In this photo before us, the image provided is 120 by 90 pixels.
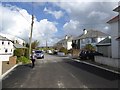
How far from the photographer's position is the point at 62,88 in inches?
543

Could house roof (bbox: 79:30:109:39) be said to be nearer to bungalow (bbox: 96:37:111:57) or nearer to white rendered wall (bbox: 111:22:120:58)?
bungalow (bbox: 96:37:111:57)

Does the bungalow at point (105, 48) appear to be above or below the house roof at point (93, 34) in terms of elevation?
below

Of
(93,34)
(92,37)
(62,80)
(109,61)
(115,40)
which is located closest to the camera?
(62,80)

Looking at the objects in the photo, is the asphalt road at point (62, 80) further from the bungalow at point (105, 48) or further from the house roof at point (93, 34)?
the house roof at point (93, 34)

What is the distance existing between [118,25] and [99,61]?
246 inches

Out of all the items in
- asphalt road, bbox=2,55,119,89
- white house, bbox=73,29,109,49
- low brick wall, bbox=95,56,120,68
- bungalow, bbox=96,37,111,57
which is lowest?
asphalt road, bbox=2,55,119,89

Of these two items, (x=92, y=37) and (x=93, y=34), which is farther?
(x=93, y=34)

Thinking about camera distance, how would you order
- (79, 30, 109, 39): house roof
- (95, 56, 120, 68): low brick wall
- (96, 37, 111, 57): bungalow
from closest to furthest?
(95, 56, 120, 68): low brick wall, (96, 37, 111, 57): bungalow, (79, 30, 109, 39): house roof

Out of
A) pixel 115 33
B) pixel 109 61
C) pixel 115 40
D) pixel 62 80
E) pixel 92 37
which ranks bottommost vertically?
pixel 62 80

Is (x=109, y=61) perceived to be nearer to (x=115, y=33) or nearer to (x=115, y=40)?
(x=115, y=40)

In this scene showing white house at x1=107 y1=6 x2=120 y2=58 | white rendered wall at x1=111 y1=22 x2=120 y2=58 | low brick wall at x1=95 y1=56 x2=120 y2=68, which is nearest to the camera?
low brick wall at x1=95 y1=56 x2=120 y2=68

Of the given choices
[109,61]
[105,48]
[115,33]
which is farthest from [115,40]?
[105,48]

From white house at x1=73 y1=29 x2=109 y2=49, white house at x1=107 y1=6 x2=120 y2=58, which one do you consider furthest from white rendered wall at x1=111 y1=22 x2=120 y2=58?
white house at x1=73 y1=29 x2=109 y2=49

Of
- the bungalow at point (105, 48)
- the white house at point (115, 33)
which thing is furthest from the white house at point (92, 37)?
the white house at point (115, 33)
